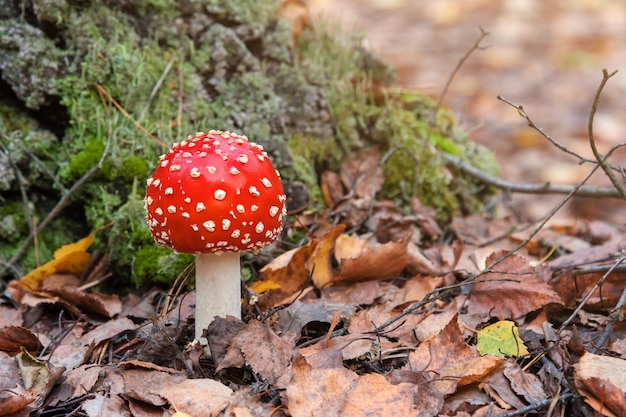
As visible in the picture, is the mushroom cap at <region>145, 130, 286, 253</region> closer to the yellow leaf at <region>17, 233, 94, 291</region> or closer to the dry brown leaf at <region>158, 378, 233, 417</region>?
the dry brown leaf at <region>158, 378, 233, 417</region>

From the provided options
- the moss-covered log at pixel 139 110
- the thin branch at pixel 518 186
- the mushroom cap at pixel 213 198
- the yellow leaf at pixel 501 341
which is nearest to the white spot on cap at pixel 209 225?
the mushroom cap at pixel 213 198

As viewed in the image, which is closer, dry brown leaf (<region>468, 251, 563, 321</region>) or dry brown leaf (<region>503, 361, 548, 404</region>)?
dry brown leaf (<region>503, 361, 548, 404</region>)

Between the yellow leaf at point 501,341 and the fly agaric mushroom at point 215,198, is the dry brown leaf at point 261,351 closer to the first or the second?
the fly agaric mushroom at point 215,198

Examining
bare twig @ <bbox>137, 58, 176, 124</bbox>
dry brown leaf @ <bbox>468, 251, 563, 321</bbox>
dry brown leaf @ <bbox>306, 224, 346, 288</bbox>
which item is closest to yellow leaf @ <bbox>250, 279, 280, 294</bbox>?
dry brown leaf @ <bbox>306, 224, 346, 288</bbox>

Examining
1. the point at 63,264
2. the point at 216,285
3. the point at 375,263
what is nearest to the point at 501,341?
the point at 375,263

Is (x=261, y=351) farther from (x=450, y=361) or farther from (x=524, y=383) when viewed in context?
(x=524, y=383)

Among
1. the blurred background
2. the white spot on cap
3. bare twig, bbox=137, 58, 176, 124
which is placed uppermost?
bare twig, bbox=137, 58, 176, 124

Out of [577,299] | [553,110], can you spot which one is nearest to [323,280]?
[577,299]
